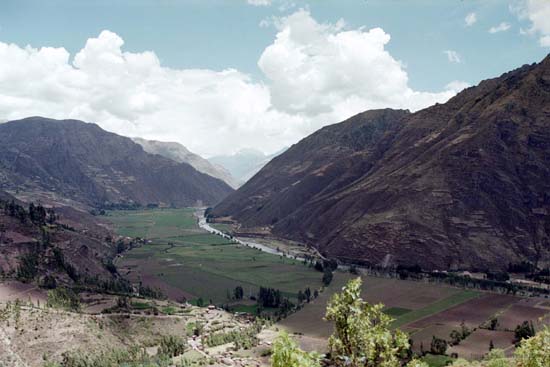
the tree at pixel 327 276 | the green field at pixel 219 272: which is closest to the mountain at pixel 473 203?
the tree at pixel 327 276

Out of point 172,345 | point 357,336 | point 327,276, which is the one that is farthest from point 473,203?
point 357,336

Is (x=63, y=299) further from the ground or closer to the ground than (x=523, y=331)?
closer to the ground

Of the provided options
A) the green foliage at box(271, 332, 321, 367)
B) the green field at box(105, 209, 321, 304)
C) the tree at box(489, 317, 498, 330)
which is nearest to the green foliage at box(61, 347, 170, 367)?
the green field at box(105, 209, 321, 304)

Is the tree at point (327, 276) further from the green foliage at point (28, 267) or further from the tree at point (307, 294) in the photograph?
the green foliage at point (28, 267)

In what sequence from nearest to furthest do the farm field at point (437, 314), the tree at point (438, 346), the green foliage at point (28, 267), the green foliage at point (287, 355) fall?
1. the green foliage at point (287, 355)
2. the tree at point (438, 346)
3. the farm field at point (437, 314)
4. the green foliage at point (28, 267)

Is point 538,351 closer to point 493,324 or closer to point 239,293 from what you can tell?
point 493,324

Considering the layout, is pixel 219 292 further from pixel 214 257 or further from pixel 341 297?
pixel 341 297

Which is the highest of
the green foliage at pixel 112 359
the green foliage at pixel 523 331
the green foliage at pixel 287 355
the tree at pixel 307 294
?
the green foliage at pixel 287 355

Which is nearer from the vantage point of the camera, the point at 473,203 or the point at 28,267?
the point at 28,267
